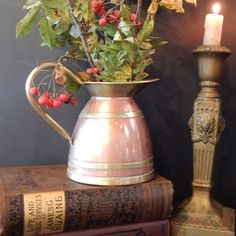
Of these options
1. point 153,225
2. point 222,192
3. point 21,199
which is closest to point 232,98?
point 222,192

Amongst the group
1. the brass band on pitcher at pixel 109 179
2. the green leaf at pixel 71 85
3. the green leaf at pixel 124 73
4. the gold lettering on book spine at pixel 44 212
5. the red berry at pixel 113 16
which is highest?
the red berry at pixel 113 16

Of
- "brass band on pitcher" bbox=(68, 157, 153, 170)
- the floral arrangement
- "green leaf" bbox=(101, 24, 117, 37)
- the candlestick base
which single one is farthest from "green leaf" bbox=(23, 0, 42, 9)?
the candlestick base

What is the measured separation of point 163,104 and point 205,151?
0.17 meters

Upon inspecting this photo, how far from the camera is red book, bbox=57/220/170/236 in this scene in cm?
54

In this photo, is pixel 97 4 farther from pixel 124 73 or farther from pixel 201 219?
pixel 201 219

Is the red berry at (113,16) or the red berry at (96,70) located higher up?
the red berry at (113,16)

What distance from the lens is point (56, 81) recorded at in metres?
0.59

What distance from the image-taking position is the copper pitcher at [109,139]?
564 mm

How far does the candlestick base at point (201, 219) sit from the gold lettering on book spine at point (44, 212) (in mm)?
207

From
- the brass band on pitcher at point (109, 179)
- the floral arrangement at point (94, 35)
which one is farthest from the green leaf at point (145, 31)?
the brass band on pitcher at point (109, 179)

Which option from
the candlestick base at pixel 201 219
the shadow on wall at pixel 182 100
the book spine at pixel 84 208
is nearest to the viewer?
the book spine at pixel 84 208

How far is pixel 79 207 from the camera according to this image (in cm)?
52

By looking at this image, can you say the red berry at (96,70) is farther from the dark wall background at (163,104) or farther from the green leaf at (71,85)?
the dark wall background at (163,104)

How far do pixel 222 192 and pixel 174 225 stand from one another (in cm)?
22
